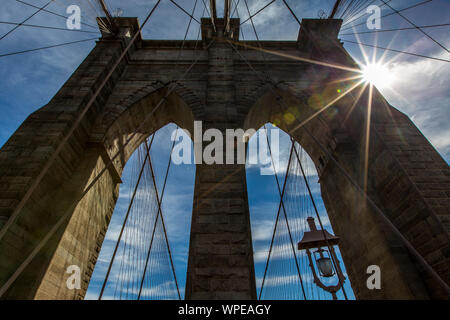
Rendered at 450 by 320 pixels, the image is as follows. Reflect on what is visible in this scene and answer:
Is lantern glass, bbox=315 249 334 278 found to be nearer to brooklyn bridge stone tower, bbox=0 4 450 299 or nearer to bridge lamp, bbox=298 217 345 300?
bridge lamp, bbox=298 217 345 300

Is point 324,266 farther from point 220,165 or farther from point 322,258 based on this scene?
point 220,165

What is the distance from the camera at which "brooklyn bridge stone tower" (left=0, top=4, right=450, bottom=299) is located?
13.9 ft

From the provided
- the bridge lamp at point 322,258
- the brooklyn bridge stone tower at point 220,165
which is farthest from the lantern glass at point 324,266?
the brooklyn bridge stone tower at point 220,165

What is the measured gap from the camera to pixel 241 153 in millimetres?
5191

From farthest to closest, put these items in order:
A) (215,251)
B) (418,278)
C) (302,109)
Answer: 1. (302,109)
2. (418,278)
3. (215,251)

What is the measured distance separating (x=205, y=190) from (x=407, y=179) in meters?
4.50

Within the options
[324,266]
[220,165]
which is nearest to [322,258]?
[324,266]

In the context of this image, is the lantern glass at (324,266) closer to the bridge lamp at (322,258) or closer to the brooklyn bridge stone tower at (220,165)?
the bridge lamp at (322,258)

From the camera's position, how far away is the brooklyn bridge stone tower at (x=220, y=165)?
4234mm

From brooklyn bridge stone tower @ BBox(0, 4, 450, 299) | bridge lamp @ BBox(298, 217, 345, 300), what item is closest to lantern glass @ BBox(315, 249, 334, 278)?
bridge lamp @ BBox(298, 217, 345, 300)

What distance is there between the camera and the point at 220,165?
503 centimetres
